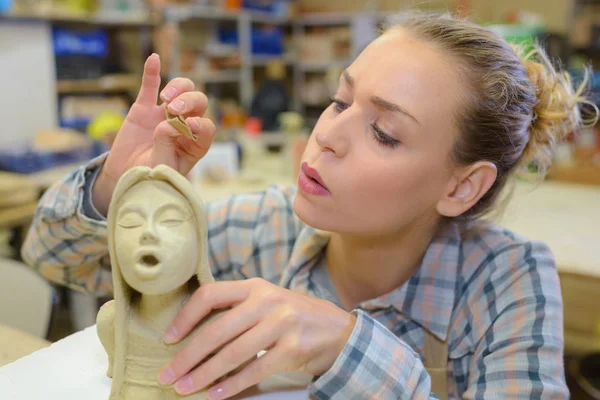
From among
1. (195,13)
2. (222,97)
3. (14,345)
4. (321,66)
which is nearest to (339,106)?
(14,345)

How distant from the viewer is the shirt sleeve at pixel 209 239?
0.94 meters

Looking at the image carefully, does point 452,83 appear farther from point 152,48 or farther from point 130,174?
point 152,48

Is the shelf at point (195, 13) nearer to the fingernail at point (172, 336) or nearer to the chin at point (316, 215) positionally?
the chin at point (316, 215)

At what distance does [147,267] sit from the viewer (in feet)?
1.92

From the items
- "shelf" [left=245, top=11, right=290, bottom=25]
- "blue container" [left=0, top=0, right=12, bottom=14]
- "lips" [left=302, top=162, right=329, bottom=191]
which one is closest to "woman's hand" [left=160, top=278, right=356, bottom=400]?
"lips" [left=302, top=162, right=329, bottom=191]

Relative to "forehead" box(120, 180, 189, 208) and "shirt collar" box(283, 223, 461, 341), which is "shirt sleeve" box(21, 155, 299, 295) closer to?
"shirt collar" box(283, 223, 461, 341)

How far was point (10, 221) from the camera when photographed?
2.20 metres

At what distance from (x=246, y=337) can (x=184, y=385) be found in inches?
3.5

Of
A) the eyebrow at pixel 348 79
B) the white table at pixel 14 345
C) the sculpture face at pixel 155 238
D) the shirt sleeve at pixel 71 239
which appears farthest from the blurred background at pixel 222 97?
the sculpture face at pixel 155 238

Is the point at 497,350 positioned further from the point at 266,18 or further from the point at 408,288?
the point at 266,18

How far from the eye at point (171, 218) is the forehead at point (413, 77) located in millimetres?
376

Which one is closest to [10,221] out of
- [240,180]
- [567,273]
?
[240,180]

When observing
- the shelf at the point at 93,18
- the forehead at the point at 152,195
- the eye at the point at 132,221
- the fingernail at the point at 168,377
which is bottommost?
the fingernail at the point at 168,377

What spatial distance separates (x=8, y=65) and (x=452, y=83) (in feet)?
9.89
